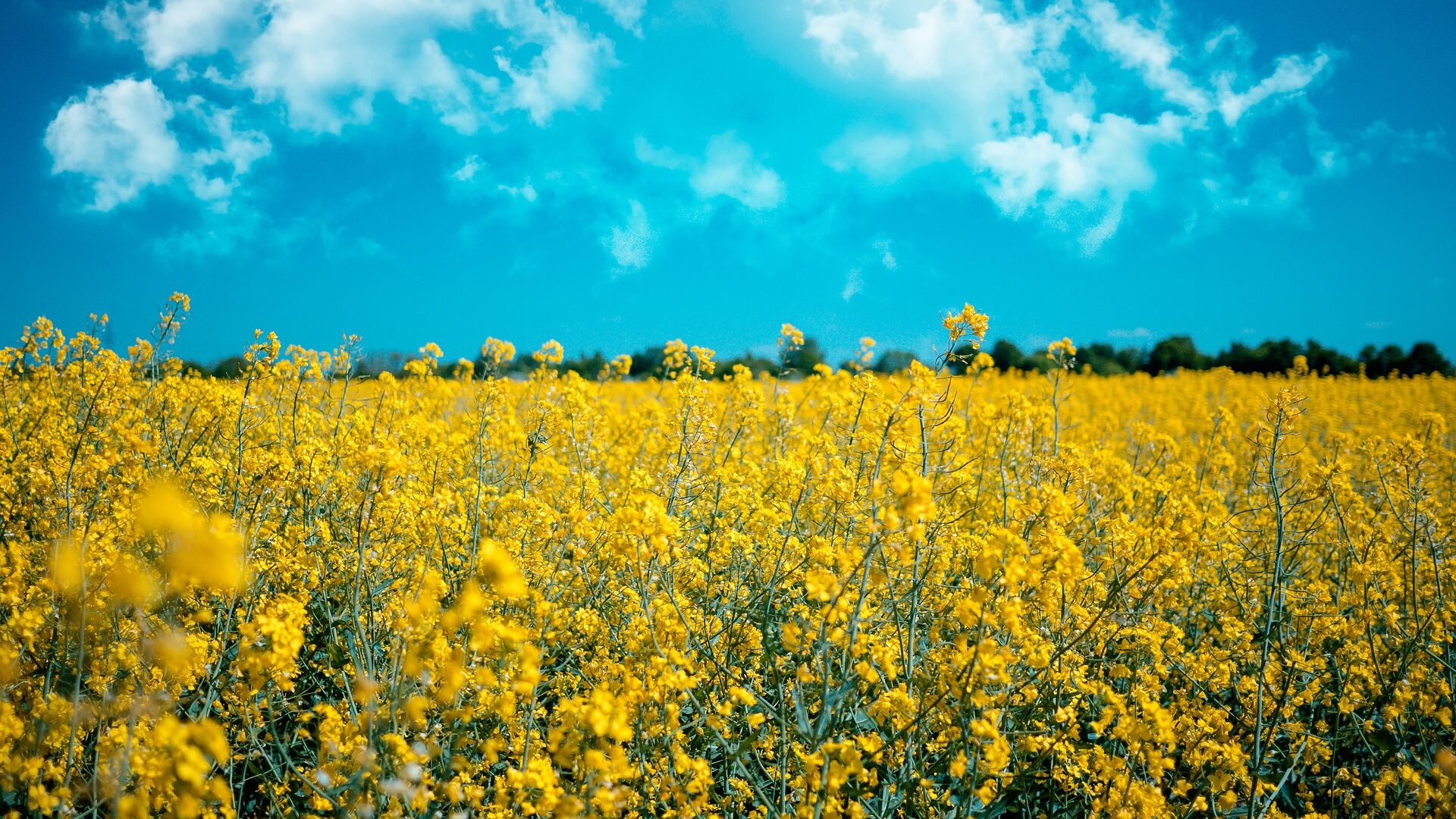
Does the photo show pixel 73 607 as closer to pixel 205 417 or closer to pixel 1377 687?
pixel 205 417

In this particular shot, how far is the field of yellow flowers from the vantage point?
217 cm

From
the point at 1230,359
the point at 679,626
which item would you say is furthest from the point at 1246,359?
the point at 679,626

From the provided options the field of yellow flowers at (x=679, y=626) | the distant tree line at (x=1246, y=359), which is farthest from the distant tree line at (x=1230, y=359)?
the field of yellow flowers at (x=679, y=626)

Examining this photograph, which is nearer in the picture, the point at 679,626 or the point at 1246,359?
the point at 679,626

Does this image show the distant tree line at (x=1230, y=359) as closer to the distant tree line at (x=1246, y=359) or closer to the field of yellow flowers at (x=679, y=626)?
the distant tree line at (x=1246, y=359)

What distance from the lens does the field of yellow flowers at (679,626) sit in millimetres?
2168

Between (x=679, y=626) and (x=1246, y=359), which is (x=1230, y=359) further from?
(x=679, y=626)

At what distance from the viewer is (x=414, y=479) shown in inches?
160

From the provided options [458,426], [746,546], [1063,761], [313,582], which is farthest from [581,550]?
[458,426]

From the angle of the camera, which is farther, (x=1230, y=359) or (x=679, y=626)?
(x=1230, y=359)

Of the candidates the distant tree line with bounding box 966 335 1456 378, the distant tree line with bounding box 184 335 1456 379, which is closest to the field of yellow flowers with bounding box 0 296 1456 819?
the distant tree line with bounding box 184 335 1456 379

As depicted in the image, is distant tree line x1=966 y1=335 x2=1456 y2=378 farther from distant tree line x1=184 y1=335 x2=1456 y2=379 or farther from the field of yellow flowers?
the field of yellow flowers

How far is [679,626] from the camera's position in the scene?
2695 mm

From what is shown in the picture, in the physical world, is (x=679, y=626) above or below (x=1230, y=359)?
below
